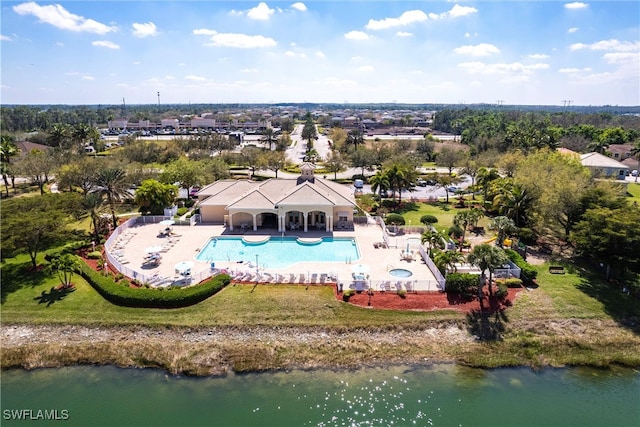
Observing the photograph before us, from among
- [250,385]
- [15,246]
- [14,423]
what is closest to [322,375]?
[250,385]

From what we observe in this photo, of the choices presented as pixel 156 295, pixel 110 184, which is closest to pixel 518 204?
pixel 156 295

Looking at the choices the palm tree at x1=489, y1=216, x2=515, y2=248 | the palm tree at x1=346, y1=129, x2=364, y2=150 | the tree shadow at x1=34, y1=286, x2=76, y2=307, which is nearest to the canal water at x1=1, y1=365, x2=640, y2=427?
the tree shadow at x1=34, y1=286, x2=76, y2=307

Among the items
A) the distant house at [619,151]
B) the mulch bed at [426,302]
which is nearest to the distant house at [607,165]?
the distant house at [619,151]

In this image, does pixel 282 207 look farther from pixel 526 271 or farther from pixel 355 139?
pixel 355 139

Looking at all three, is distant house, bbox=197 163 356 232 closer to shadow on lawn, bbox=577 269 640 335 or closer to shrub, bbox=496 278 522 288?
shrub, bbox=496 278 522 288

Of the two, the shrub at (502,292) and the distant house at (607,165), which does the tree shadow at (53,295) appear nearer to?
the shrub at (502,292)

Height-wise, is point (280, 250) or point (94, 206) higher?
point (94, 206)
